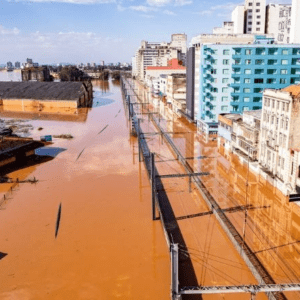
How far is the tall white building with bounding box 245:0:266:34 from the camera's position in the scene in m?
106

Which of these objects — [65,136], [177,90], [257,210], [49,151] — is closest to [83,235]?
[257,210]

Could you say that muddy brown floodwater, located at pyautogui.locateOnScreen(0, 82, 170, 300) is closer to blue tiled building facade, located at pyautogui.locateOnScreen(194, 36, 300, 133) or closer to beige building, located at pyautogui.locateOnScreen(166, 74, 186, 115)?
blue tiled building facade, located at pyautogui.locateOnScreen(194, 36, 300, 133)

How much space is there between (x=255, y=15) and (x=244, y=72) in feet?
205

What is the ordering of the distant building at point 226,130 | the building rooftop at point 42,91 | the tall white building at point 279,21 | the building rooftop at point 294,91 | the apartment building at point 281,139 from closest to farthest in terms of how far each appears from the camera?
the apartment building at point 281,139
the building rooftop at point 294,91
the distant building at point 226,130
the building rooftop at point 42,91
the tall white building at point 279,21

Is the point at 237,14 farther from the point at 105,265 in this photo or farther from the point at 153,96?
the point at 105,265

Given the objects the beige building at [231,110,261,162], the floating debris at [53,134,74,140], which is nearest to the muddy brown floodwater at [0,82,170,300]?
the beige building at [231,110,261,162]

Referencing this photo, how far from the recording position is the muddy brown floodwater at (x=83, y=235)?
19562mm

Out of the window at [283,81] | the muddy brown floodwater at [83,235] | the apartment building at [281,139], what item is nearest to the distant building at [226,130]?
the apartment building at [281,139]

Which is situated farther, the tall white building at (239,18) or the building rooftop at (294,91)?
the tall white building at (239,18)

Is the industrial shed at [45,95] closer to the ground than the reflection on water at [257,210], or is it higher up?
higher up

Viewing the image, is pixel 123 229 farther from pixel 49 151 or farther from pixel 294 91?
pixel 49 151

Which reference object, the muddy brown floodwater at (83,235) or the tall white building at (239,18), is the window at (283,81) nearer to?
the muddy brown floodwater at (83,235)

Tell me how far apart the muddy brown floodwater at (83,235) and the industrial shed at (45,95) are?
57.2 meters

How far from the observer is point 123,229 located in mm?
26172
